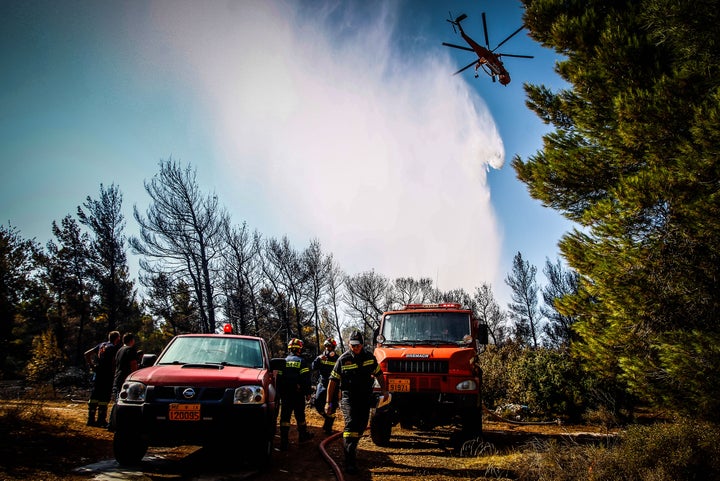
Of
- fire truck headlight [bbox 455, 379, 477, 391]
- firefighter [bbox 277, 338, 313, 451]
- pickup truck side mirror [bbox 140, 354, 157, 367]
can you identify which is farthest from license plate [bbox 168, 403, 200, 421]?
fire truck headlight [bbox 455, 379, 477, 391]

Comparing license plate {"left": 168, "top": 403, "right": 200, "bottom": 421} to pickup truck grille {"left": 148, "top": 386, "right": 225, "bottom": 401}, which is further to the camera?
pickup truck grille {"left": 148, "top": 386, "right": 225, "bottom": 401}

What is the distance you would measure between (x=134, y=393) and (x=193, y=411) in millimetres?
804

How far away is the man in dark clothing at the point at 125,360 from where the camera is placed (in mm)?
7387

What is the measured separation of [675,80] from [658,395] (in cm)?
492

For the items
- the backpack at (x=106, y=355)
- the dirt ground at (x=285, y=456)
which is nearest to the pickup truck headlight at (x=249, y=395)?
the dirt ground at (x=285, y=456)

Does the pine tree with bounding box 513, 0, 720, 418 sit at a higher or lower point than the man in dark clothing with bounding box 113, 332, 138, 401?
higher

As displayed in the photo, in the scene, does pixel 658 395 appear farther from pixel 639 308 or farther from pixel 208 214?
pixel 208 214

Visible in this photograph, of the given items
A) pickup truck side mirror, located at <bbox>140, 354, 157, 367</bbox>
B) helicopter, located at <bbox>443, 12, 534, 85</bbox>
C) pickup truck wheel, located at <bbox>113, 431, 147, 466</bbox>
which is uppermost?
helicopter, located at <bbox>443, 12, 534, 85</bbox>

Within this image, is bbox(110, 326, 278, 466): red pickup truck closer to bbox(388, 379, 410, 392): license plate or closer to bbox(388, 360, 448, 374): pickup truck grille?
bbox(388, 379, 410, 392): license plate

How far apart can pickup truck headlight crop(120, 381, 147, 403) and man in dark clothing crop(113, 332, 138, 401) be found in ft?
10.9

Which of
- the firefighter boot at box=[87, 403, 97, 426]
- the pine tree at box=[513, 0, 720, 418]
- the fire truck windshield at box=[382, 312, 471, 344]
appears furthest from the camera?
the fire truck windshield at box=[382, 312, 471, 344]

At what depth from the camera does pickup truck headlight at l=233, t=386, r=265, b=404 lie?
452cm

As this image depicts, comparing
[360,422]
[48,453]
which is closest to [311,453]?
[360,422]

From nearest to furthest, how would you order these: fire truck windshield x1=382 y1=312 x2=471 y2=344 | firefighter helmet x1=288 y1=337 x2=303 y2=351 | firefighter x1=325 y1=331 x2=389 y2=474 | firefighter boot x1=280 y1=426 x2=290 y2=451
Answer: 1. firefighter x1=325 y1=331 x2=389 y2=474
2. firefighter boot x1=280 y1=426 x2=290 y2=451
3. firefighter helmet x1=288 y1=337 x2=303 y2=351
4. fire truck windshield x1=382 y1=312 x2=471 y2=344
